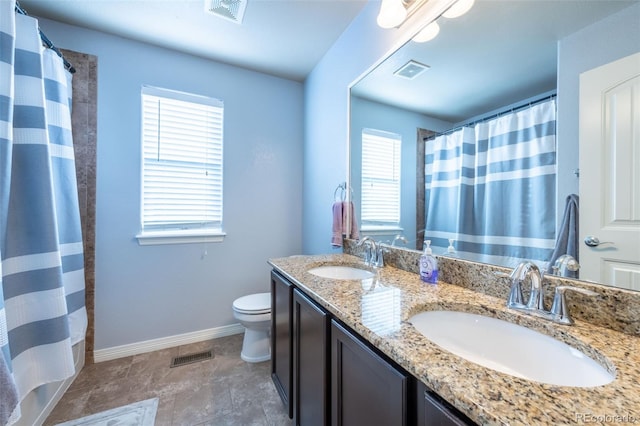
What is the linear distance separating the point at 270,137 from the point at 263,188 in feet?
1.66

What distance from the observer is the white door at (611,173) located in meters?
0.66

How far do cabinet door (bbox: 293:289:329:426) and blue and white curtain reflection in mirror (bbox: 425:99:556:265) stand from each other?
684 millimetres

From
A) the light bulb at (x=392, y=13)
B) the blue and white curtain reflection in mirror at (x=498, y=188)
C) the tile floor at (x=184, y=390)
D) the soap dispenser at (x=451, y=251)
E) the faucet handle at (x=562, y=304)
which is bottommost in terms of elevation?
the tile floor at (x=184, y=390)

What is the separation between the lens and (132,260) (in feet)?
6.63

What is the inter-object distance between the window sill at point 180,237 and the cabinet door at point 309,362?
1.33m

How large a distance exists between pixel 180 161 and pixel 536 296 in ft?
7.90

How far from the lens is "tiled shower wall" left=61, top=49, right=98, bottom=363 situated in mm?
1855

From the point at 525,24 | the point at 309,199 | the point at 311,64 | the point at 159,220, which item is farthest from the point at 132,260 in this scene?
the point at 525,24

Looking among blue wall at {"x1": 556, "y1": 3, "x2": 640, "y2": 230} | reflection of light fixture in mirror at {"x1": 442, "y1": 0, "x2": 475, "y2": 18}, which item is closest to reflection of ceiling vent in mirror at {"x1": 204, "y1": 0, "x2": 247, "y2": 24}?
reflection of light fixture in mirror at {"x1": 442, "y1": 0, "x2": 475, "y2": 18}

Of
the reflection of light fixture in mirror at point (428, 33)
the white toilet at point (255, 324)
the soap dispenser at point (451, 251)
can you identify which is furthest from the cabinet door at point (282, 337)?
the reflection of light fixture in mirror at point (428, 33)
